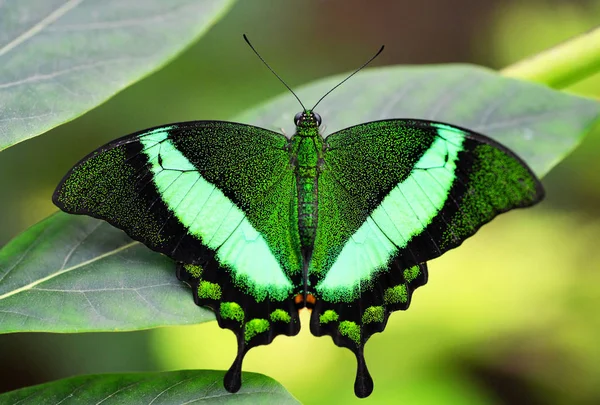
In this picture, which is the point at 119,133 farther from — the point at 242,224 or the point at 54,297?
the point at 54,297

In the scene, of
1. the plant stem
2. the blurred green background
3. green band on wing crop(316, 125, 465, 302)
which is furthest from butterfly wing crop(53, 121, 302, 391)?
the blurred green background

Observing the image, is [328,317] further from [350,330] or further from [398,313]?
[398,313]

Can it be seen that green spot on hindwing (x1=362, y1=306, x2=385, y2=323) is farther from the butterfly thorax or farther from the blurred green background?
the blurred green background

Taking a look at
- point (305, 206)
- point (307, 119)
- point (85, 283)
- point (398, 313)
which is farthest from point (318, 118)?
point (398, 313)

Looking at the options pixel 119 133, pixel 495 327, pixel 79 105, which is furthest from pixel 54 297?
pixel 495 327

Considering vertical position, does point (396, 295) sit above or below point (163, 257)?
below
